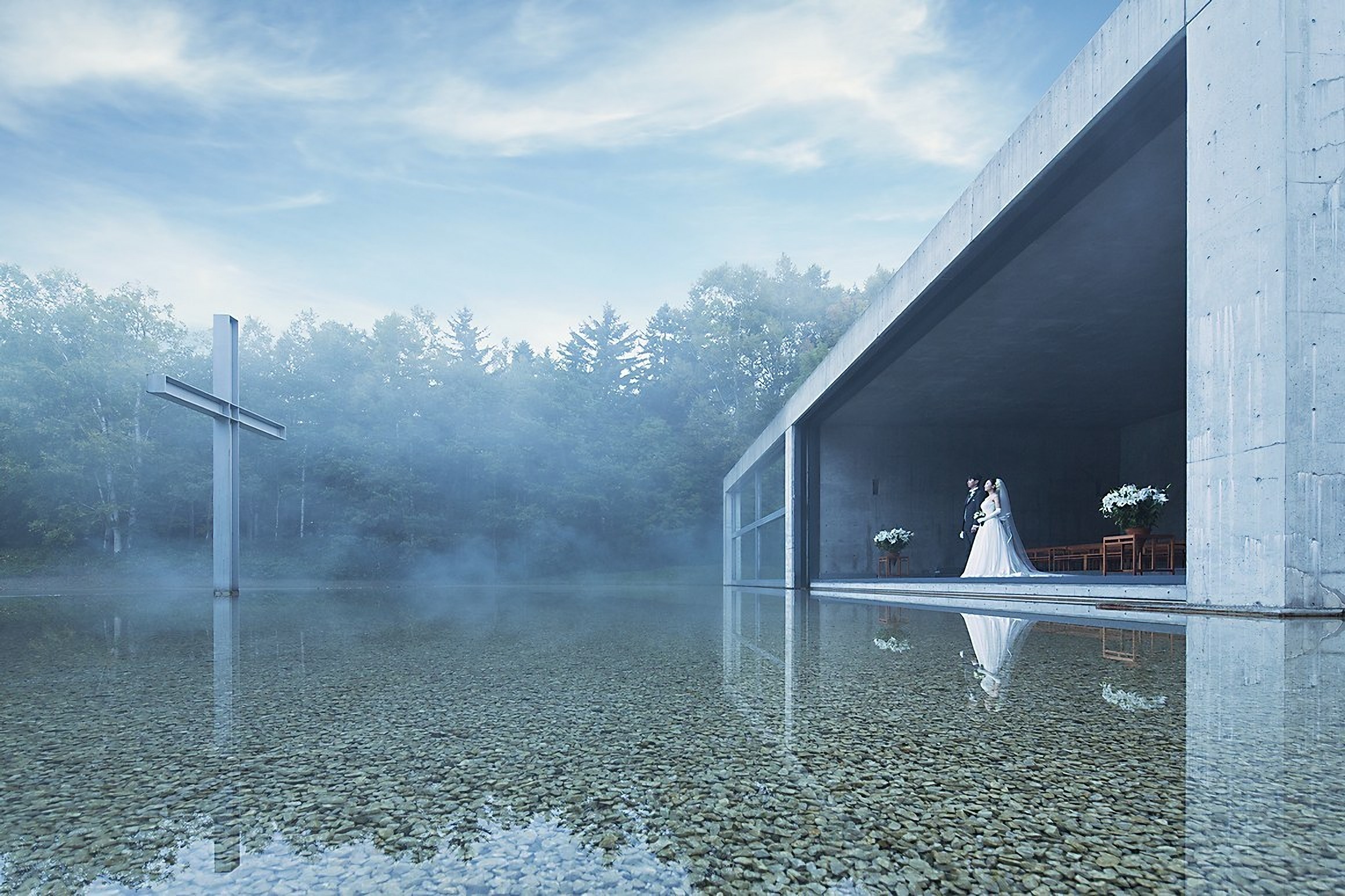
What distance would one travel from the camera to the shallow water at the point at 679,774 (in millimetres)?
1188

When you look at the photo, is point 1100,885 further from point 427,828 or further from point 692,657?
point 692,657

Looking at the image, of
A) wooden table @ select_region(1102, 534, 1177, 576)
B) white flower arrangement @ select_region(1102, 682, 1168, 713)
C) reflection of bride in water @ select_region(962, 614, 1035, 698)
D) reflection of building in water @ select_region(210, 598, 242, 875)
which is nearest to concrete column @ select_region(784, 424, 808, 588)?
wooden table @ select_region(1102, 534, 1177, 576)

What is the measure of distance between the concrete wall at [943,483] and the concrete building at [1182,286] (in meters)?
4.06

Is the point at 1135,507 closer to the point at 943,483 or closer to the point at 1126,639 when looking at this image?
the point at 1126,639

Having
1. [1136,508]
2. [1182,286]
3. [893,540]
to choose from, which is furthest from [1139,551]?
[893,540]

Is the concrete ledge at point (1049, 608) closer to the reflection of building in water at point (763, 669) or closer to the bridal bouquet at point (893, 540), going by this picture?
the reflection of building in water at point (763, 669)

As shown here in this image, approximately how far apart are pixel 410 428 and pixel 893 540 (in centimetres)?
2543

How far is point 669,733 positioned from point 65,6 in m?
24.6

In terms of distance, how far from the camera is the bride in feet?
43.0

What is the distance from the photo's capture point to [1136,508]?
428 inches

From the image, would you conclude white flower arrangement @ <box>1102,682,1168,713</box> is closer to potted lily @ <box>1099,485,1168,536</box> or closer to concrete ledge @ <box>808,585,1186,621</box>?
concrete ledge @ <box>808,585,1186,621</box>

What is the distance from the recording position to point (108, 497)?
3269 cm

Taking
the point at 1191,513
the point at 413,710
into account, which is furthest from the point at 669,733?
the point at 1191,513

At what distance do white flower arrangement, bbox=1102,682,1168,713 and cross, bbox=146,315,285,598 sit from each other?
13.6 m
